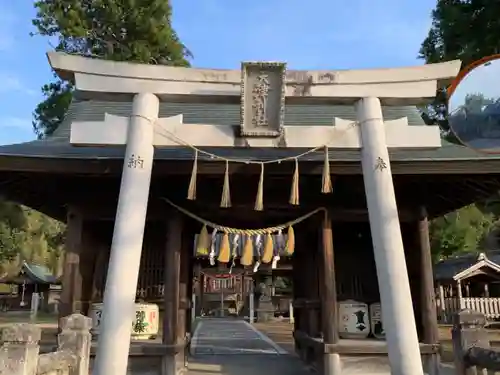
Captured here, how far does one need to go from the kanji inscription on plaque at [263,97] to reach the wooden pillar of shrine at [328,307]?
2416mm

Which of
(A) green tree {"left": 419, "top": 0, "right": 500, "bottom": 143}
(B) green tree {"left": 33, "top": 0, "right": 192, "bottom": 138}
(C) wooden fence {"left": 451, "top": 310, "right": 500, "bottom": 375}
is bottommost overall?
(C) wooden fence {"left": 451, "top": 310, "right": 500, "bottom": 375}

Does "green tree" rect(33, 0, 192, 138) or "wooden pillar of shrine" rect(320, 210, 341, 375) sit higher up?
"green tree" rect(33, 0, 192, 138)

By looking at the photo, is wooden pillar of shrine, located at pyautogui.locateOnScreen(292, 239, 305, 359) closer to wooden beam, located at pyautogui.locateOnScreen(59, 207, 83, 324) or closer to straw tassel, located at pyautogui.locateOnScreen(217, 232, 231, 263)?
straw tassel, located at pyautogui.locateOnScreen(217, 232, 231, 263)

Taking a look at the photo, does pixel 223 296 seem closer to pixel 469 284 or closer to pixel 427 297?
pixel 469 284

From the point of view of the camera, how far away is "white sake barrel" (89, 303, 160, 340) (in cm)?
838

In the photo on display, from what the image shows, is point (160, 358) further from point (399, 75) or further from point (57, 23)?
point (57, 23)

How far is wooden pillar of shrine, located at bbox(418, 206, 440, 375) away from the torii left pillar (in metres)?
5.00

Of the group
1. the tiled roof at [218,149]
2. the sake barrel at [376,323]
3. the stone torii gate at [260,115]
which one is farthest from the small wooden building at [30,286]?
the stone torii gate at [260,115]

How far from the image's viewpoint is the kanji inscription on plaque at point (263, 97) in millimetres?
6820

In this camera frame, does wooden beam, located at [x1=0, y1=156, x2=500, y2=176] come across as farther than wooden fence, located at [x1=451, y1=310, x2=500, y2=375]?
Yes

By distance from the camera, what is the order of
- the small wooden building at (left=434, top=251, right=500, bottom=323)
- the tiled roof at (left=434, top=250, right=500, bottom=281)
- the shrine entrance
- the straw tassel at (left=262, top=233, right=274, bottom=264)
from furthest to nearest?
the shrine entrance
the tiled roof at (left=434, top=250, right=500, bottom=281)
the small wooden building at (left=434, top=251, right=500, bottom=323)
the straw tassel at (left=262, top=233, right=274, bottom=264)

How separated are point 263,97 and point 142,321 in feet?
15.2

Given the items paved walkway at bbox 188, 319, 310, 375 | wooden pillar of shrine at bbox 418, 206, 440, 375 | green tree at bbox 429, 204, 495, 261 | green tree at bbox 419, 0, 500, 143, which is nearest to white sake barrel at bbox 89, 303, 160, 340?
paved walkway at bbox 188, 319, 310, 375

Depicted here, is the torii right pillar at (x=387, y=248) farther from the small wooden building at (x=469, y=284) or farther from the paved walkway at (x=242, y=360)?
the small wooden building at (x=469, y=284)
